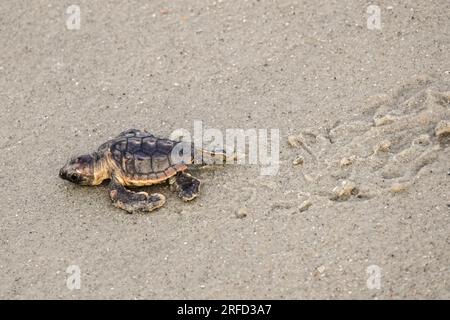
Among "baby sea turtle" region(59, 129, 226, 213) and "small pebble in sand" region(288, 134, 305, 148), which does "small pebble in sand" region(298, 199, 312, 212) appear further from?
"baby sea turtle" region(59, 129, 226, 213)

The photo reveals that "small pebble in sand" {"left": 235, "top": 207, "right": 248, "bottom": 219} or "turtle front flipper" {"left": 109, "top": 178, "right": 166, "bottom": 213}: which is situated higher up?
"turtle front flipper" {"left": 109, "top": 178, "right": 166, "bottom": 213}

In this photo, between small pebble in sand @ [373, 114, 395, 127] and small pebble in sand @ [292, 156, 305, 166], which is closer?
small pebble in sand @ [292, 156, 305, 166]

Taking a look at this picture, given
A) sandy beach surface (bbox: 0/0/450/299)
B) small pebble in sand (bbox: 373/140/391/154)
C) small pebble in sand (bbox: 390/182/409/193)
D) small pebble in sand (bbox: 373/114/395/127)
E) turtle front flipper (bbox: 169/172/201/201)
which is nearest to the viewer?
sandy beach surface (bbox: 0/0/450/299)

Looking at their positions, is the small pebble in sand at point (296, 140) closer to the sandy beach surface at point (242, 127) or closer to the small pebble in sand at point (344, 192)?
the sandy beach surface at point (242, 127)

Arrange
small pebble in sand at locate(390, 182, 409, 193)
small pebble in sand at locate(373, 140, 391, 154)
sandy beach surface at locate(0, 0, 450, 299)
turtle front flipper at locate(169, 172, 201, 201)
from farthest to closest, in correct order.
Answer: small pebble in sand at locate(373, 140, 391, 154) < turtle front flipper at locate(169, 172, 201, 201) < small pebble in sand at locate(390, 182, 409, 193) < sandy beach surface at locate(0, 0, 450, 299)

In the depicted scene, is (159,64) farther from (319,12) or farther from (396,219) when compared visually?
(396,219)

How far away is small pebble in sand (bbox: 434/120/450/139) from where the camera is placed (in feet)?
A: 12.0

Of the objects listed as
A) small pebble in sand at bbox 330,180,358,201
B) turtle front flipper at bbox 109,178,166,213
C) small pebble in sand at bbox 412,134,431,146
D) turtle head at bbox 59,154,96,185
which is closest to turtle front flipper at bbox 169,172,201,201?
turtle front flipper at bbox 109,178,166,213

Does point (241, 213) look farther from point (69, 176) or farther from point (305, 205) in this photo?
point (69, 176)

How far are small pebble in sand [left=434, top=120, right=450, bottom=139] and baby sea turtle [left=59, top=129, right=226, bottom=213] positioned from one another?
4.66ft

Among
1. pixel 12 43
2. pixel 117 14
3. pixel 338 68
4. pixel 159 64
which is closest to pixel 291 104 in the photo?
pixel 338 68

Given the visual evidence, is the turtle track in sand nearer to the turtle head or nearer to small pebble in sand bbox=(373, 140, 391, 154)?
small pebble in sand bbox=(373, 140, 391, 154)

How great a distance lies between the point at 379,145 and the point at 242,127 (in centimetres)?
88

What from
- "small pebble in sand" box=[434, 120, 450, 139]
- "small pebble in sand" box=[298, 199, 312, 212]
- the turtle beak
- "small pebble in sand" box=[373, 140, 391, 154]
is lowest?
"small pebble in sand" box=[298, 199, 312, 212]
